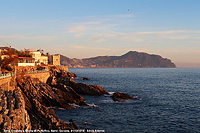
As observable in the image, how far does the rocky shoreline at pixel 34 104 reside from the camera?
72.8 feet

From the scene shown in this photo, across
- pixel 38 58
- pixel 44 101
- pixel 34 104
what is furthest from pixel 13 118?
pixel 38 58

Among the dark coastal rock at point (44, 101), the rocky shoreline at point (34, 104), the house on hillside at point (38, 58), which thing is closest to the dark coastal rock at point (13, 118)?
the rocky shoreline at point (34, 104)

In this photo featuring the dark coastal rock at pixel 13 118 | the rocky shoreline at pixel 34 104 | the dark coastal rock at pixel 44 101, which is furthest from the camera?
the dark coastal rock at pixel 44 101

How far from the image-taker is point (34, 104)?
1284 inches

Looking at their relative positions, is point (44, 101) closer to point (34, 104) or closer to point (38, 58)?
point (34, 104)

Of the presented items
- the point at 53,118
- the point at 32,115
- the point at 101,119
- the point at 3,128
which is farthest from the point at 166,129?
the point at 3,128

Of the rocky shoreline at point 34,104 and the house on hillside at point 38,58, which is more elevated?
the house on hillside at point 38,58

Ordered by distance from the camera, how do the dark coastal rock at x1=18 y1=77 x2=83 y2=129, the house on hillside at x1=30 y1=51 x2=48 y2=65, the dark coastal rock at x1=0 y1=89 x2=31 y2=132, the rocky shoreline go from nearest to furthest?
1. the dark coastal rock at x1=0 y1=89 x2=31 y2=132
2. the rocky shoreline
3. the dark coastal rock at x1=18 y1=77 x2=83 y2=129
4. the house on hillside at x1=30 y1=51 x2=48 y2=65

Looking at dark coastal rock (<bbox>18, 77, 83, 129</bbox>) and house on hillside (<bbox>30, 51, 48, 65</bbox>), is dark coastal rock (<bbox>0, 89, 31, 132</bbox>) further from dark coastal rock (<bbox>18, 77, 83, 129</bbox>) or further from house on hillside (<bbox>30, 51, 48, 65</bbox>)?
house on hillside (<bbox>30, 51, 48, 65</bbox>)

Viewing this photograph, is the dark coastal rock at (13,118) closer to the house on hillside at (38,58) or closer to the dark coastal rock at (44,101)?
the dark coastal rock at (44,101)

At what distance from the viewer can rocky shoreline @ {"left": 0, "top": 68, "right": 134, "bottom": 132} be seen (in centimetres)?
2219

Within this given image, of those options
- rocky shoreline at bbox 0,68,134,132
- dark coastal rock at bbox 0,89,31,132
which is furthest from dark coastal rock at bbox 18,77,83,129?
dark coastal rock at bbox 0,89,31,132

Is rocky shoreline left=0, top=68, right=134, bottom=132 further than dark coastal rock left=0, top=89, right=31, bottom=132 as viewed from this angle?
Yes

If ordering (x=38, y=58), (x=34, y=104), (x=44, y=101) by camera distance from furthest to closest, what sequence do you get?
(x=38, y=58) → (x=44, y=101) → (x=34, y=104)
